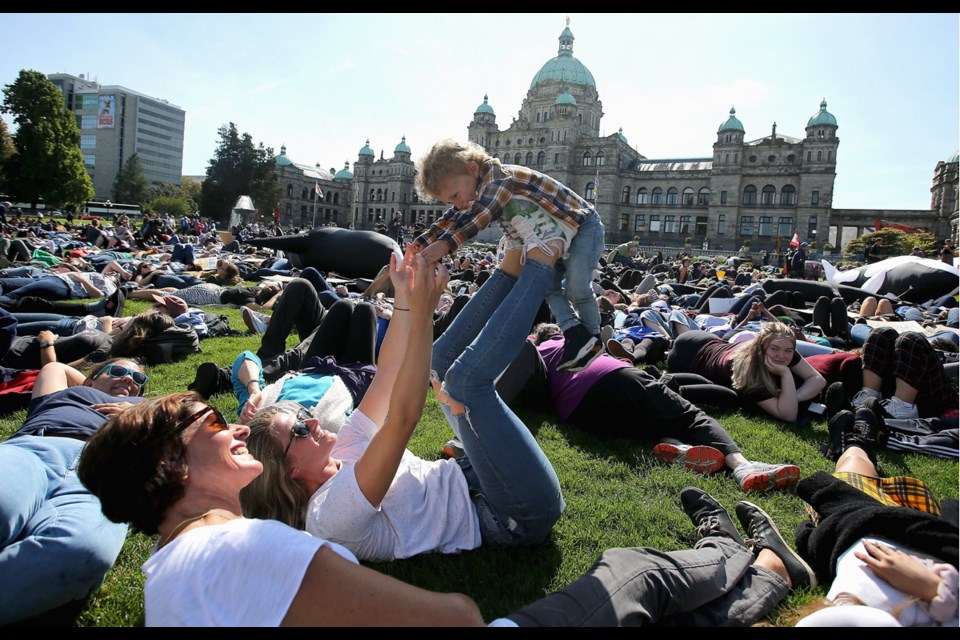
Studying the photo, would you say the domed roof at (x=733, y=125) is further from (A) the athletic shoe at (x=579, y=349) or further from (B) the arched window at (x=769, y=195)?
(A) the athletic shoe at (x=579, y=349)

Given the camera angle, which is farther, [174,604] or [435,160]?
[435,160]

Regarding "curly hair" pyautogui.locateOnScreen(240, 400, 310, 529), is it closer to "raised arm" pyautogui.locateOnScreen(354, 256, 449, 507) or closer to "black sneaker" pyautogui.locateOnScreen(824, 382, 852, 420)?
"raised arm" pyautogui.locateOnScreen(354, 256, 449, 507)

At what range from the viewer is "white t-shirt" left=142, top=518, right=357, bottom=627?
4.10 feet

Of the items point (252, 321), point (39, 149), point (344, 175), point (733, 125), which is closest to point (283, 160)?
point (344, 175)

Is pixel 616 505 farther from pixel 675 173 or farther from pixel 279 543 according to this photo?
pixel 675 173

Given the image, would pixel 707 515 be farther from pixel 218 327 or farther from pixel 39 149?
pixel 39 149

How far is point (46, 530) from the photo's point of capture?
2137mm

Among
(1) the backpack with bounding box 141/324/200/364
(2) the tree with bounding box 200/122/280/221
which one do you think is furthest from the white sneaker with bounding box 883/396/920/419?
(2) the tree with bounding box 200/122/280/221

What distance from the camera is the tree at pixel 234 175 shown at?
179 ft

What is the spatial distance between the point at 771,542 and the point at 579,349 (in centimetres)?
138

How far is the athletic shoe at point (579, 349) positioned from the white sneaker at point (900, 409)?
2662 millimetres

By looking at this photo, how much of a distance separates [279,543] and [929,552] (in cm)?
227

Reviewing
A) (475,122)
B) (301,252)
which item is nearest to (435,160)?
(301,252)

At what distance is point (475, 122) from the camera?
70312 mm
